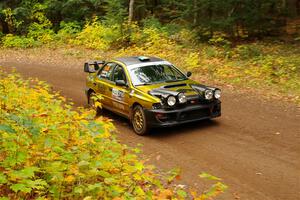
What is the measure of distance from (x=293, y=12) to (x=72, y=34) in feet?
48.8

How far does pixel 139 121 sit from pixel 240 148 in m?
2.60

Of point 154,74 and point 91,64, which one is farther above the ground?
point 91,64

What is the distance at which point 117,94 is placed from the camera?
10539 millimetres

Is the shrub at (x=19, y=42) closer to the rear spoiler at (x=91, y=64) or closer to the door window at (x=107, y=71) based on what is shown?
the rear spoiler at (x=91, y=64)

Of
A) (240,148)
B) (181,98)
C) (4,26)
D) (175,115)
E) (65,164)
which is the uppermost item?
(4,26)

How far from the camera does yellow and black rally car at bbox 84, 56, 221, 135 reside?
30.4 feet

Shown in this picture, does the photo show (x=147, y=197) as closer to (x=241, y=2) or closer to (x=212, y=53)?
(x=212, y=53)

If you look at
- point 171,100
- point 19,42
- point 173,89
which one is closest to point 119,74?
point 173,89

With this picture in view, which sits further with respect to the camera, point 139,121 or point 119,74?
point 119,74

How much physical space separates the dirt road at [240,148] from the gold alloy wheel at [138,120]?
0.27m

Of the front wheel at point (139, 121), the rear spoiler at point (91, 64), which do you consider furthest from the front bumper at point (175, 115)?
the rear spoiler at point (91, 64)

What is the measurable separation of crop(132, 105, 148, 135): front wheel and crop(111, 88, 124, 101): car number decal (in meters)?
0.64

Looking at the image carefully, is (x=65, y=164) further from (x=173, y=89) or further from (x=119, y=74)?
(x=119, y=74)

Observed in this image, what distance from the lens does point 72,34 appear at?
2781 cm
